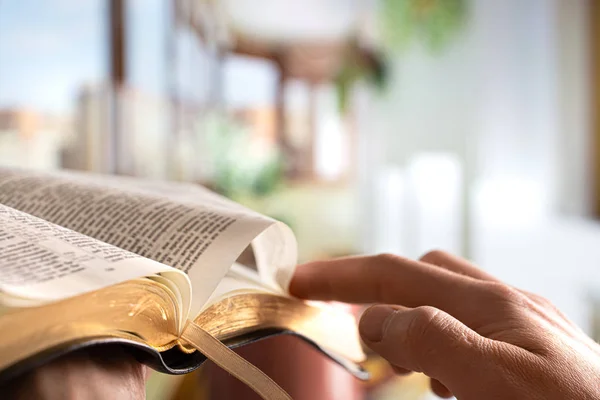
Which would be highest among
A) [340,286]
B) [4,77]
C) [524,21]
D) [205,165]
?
[524,21]

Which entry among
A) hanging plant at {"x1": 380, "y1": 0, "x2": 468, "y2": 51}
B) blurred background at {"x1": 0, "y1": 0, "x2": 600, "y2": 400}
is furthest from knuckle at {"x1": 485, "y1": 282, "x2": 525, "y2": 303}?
hanging plant at {"x1": 380, "y1": 0, "x2": 468, "y2": 51}

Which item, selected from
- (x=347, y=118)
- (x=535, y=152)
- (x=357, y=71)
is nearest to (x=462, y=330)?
(x=535, y=152)

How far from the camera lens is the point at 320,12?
207 inches

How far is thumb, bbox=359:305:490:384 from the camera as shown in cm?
26

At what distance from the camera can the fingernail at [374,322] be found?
12.2 inches

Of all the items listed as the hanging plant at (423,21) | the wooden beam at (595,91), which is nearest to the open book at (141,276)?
the wooden beam at (595,91)

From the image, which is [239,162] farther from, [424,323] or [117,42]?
[424,323]

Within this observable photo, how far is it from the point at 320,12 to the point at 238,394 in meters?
5.06

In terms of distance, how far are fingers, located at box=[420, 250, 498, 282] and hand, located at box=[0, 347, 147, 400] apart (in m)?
0.24

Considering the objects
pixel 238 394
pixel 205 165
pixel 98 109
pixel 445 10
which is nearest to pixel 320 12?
pixel 205 165

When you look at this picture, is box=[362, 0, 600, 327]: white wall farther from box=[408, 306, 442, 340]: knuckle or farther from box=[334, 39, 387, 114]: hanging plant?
box=[334, 39, 387, 114]: hanging plant

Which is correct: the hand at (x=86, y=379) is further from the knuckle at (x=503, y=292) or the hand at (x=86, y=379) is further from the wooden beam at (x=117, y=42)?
the wooden beam at (x=117, y=42)

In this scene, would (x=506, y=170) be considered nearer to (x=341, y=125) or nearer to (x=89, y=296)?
(x=89, y=296)

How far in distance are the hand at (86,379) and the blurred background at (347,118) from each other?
28 cm
